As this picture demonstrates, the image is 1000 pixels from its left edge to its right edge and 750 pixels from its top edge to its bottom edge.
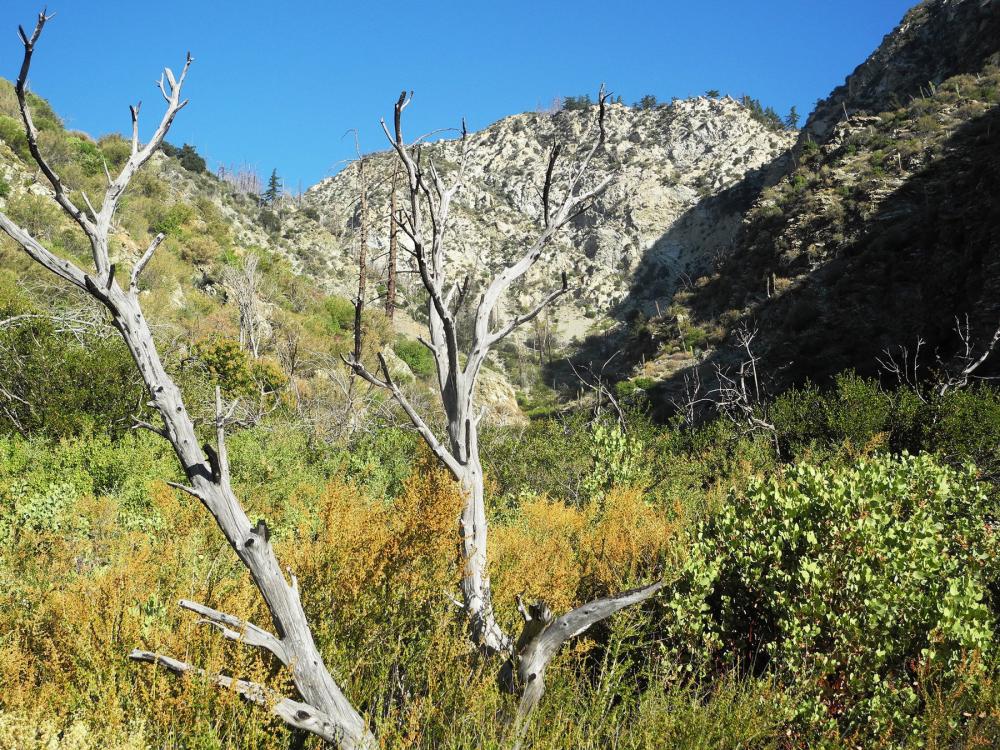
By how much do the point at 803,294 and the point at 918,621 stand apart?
2829 centimetres

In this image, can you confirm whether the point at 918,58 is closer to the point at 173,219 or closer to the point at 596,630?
the point at 173,219

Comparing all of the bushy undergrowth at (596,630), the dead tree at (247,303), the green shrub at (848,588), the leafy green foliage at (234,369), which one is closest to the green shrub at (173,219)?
the dead tree at (247,303)

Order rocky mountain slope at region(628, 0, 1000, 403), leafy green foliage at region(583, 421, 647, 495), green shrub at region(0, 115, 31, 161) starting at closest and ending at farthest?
leafy green foliage at region(583, 421, 647, 495) < rocky mountain slope at region(628, 0, 1000, 403) < green shrub at region(0, 115, 31, 161)

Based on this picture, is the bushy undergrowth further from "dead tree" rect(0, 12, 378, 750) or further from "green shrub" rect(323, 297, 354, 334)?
"green shrub" rect(323, 297, 354, 334)

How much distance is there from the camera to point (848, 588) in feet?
11.5

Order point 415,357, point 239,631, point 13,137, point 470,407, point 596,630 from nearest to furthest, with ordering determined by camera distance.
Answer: point 239,631 → point 470,407 → point 596,630 → point 13,137 → point 415,357

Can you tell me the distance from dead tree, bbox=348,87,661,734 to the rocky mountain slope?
16.2 meters

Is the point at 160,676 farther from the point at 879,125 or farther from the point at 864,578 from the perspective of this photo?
the point at 879,125

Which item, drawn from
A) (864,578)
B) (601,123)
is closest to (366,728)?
(864,578)

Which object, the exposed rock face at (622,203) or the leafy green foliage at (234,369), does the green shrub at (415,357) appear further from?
the exposed rock face at (622,203)

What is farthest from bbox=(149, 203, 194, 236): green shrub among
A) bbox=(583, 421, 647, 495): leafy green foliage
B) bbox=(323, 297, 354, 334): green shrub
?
bbox=(583, 421, 647, 495): leafy green foliage

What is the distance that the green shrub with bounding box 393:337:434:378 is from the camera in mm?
29156

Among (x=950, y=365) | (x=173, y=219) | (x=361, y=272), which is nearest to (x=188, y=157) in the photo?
(x=173, y=219)

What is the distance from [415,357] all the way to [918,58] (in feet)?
132
